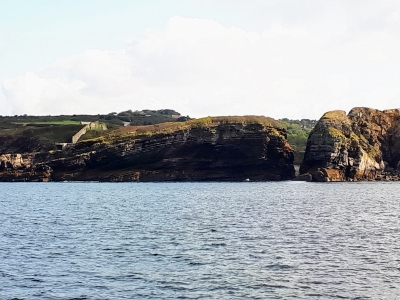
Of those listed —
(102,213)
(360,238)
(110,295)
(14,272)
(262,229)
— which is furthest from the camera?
(102,213)

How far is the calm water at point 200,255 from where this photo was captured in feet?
108

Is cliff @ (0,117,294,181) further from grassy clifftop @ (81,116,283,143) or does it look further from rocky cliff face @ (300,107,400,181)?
rocky cliff face @ (300,107,400,181)

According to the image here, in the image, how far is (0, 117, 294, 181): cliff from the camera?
181m

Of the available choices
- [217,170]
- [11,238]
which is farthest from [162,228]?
[217,170]

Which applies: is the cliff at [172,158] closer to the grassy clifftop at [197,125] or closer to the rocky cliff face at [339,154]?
the grassy clifftop at [197,125]

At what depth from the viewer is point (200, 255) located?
42438 mm

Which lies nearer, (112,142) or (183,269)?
(183,269)

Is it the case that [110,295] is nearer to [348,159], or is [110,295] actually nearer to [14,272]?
[14,272]


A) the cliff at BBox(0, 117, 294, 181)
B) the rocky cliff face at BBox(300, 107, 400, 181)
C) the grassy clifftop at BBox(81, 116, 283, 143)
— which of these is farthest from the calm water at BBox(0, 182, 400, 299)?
the grassy clifftop at BBox(81, 116, 283, 143)

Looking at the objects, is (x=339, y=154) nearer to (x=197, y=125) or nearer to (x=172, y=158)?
(x=197, y=125)

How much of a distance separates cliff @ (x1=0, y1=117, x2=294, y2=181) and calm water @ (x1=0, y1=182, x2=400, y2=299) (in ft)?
348

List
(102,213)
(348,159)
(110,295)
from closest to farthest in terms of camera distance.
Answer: (110,295), (102,213), (348,159)

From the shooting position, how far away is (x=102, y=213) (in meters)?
74.5

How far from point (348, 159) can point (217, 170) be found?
3773 cm
